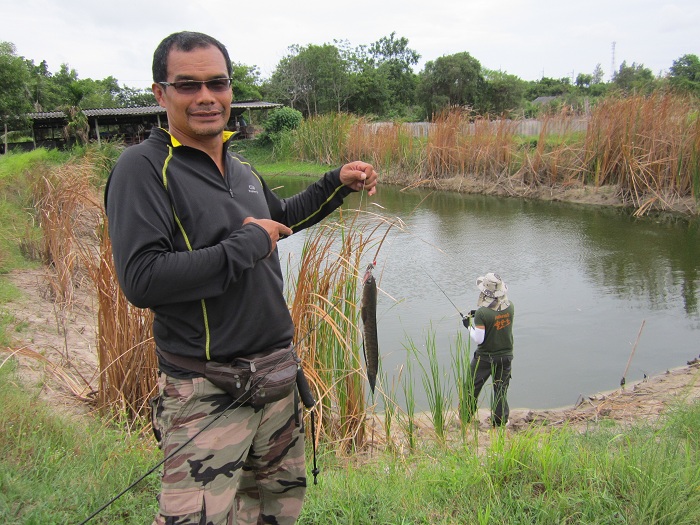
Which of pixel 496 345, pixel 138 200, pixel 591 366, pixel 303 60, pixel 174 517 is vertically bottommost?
pixel 591 366

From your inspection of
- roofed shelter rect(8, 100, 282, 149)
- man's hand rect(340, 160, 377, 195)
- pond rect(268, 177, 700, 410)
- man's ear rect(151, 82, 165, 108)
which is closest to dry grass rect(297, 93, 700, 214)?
pond rect(268, 177, 700, 410)

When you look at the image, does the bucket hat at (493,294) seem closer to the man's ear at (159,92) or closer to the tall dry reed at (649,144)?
the man's ear at (159,92)

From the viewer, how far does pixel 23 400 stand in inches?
119

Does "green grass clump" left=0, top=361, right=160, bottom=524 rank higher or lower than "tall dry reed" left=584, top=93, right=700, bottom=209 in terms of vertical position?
lower

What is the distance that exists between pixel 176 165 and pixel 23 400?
2.10 meters

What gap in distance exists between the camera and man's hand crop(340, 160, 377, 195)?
219 cm

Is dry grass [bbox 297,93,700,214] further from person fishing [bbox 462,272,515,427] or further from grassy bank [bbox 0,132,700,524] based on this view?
grassy bank [bbox 0,132,700,524]

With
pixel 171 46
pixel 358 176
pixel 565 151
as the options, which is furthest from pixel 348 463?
pixel 565 151

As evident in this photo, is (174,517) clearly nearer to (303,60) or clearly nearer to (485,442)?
(485,442)

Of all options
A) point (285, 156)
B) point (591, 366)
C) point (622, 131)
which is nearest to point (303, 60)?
point (285, 156)

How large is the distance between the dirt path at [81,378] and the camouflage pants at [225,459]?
6.94 ft

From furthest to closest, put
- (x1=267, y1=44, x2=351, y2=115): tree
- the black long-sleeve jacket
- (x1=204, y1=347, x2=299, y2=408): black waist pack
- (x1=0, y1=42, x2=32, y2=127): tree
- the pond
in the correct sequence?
(x1=267, y1=44, x2=351, y2=115): tree
(x1=0, y1=42, x2=32, y2=127): tree
the pond
(x1=204, y1=347, x2=299, y2=408): black waist pack
the black long-sleeve jacket

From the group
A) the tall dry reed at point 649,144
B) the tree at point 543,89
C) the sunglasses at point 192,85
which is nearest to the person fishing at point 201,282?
the sunglasses at point 192,85

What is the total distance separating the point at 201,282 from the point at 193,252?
0.08 m
